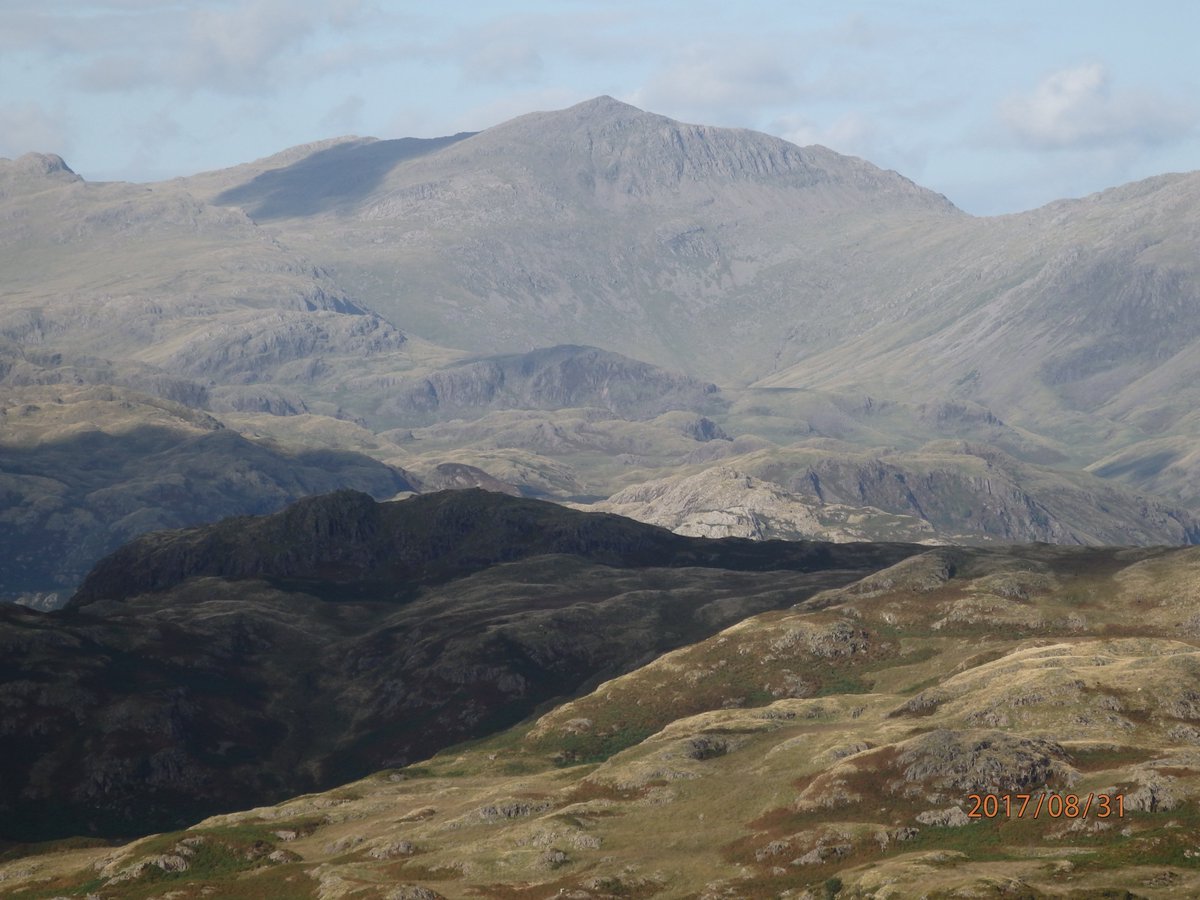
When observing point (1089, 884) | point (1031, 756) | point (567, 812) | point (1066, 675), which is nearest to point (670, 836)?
point (567, 812)

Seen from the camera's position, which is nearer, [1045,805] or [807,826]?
[1045,805]

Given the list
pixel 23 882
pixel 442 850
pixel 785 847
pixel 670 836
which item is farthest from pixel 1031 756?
pixel 23 882

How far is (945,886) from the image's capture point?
396 feet

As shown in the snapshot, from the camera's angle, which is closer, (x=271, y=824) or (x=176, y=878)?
(x=176, y=878)

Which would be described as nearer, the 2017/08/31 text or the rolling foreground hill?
the rolling foreground hill

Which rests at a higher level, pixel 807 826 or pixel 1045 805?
pixel 1045 805

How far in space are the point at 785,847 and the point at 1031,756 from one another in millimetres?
27255

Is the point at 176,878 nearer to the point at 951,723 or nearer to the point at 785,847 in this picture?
the point at 785,847

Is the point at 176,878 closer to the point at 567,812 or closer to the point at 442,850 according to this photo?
the point at 442,850

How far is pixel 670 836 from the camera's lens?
522 feet

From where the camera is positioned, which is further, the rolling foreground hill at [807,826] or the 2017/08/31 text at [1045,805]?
the 2017/08/31 text at [1045,805]

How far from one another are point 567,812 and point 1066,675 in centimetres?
6743

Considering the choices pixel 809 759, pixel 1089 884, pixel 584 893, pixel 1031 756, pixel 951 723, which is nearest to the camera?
pixel 1089 884

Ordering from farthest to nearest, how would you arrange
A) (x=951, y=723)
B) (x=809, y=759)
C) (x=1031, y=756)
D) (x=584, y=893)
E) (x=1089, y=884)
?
(x=951, y=723)
(x=809, y=759)
(x=1031, y=756)
(x=584, y=893)
(x=1089, y=884)
